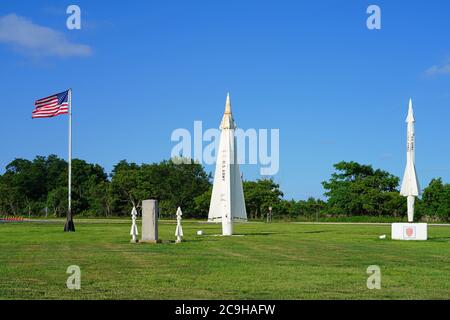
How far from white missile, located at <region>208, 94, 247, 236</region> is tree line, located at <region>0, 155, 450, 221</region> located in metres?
40.5

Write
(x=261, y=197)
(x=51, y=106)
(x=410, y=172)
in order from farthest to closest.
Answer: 1. (x=261, y=197)
2. (x=51, y=106)
3. (x=410, y=172)

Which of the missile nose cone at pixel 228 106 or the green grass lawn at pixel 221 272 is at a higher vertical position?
the missile nose cone at pixel 228 106

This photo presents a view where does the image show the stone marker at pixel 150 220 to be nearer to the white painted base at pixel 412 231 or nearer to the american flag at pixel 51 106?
the white painted base at pixel 412 231

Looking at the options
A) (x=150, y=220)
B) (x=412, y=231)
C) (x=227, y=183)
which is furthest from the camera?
(x=227, y=183)

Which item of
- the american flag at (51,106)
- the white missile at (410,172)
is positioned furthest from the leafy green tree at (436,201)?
the american flag at (51,106)

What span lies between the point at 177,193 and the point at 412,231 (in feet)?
209

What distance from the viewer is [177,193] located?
3691 inches

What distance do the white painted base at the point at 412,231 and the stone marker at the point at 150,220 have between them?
12442 mm

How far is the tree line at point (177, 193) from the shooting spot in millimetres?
76000

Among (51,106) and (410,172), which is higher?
(51,106)

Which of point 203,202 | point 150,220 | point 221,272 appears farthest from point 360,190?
point 221,272

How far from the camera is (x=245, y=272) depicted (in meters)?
16.0

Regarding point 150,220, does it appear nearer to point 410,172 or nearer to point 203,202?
point 410,172
